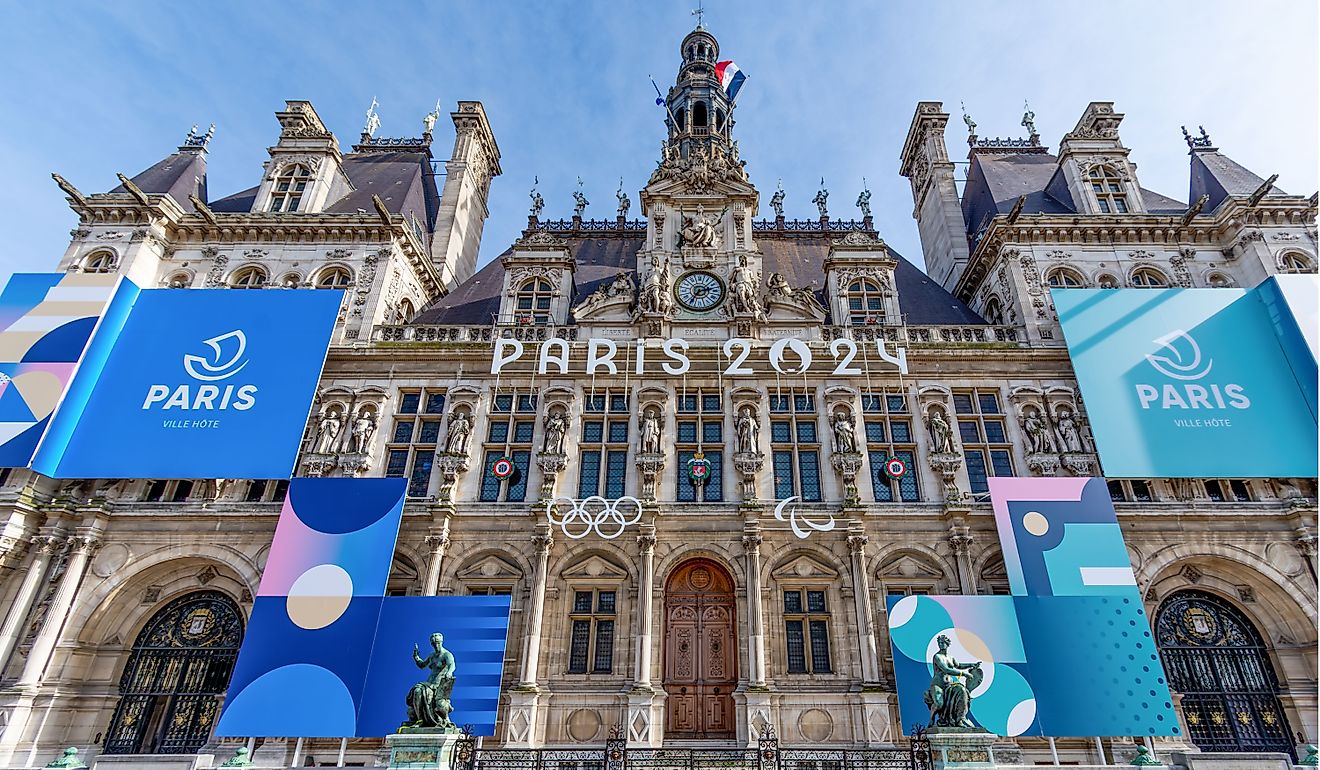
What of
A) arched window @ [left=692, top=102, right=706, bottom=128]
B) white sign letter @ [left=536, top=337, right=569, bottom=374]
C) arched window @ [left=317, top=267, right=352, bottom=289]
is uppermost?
arched window @ [left=692, top=102, right=706, bottom=128]

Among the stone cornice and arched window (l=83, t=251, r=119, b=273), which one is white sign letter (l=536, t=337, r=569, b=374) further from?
the stone cornice

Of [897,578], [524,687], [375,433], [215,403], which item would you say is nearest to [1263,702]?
[897,578]

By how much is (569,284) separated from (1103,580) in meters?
20.0

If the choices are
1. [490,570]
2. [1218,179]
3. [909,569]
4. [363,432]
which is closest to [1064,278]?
[1218,179]

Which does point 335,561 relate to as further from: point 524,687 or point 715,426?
point 715,426

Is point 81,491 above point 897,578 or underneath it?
above

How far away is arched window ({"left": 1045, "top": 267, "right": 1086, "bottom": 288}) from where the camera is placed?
84.1 ft

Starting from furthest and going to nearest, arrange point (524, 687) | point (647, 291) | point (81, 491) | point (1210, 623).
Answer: point (647, 291)
point (81, 491)
point (1210, 623)
point (524, 687)

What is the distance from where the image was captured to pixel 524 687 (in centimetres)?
1792

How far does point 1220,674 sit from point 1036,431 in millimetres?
8205

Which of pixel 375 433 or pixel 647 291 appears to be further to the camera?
pixel 647 291

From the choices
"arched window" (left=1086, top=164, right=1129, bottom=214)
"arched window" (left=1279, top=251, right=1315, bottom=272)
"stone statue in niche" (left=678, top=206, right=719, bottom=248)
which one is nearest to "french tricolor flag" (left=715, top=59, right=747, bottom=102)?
"stone statue in niche" (left=678, top=206, right=719, bottom=248)

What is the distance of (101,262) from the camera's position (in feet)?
81.8

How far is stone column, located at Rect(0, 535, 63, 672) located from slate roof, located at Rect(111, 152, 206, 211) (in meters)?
14.1
